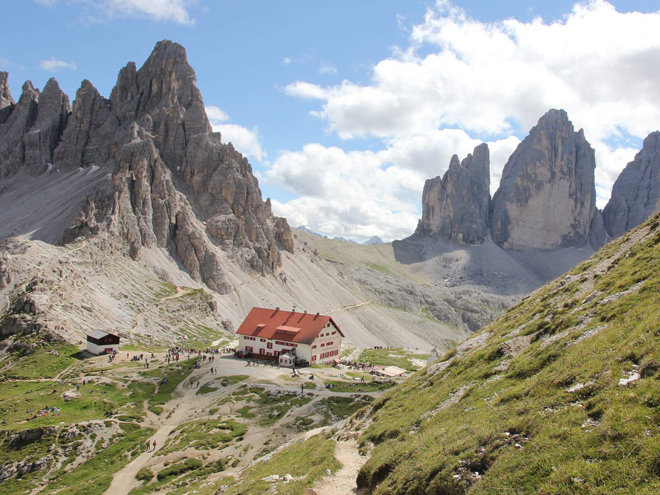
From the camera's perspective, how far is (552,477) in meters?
9.98

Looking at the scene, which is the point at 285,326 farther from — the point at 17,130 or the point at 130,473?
the point at 17,130

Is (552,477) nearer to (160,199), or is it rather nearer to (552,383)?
(552,383)

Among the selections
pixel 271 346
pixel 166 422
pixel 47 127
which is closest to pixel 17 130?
pixel 47 127

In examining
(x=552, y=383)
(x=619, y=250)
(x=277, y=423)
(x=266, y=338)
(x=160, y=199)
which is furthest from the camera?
(x=160, y=199)

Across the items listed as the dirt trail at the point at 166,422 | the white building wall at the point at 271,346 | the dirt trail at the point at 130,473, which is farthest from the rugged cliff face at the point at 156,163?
the dirt trail at the point at 130,473

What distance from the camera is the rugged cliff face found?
12469 centimetres

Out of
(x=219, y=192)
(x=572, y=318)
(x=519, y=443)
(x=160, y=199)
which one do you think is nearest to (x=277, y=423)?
(x=572, y=318)

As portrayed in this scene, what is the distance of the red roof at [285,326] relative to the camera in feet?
230

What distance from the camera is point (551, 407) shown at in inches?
520

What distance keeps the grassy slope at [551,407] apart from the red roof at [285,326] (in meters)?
46.1

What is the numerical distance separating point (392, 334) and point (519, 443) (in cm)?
14094

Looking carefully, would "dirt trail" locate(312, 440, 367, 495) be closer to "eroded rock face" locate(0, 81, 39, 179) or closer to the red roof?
the red roof

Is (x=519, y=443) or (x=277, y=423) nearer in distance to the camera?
(x=519, y=443)

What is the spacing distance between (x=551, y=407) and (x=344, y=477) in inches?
347
